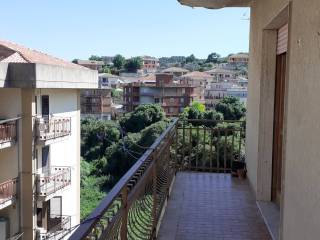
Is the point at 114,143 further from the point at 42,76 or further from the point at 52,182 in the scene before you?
the point at 42,76

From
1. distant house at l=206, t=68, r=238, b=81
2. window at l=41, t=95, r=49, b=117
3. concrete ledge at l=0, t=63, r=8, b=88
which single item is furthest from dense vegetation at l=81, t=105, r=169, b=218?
distant house at l=206, t=68, r=238, b=81

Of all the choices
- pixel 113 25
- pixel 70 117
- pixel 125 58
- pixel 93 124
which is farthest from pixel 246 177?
pixel 125 58

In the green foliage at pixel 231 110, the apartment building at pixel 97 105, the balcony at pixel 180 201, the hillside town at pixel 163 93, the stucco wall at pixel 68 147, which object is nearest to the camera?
the balcony at pixel 180 201

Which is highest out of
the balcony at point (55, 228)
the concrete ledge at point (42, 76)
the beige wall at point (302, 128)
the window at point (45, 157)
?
the concrete ledge at point (42, 76)

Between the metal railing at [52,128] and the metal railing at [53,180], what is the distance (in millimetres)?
1337

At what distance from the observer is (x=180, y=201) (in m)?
5.66

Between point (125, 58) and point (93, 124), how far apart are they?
60.9m

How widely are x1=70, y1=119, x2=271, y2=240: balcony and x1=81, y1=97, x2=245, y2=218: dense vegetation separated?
776 inches

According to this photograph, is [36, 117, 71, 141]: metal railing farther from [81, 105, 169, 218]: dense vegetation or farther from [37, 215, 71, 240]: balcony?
[81, 105, 169, 218]: dense vegetation

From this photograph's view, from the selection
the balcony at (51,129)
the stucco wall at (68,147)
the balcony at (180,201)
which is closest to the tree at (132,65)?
the stucco wall at (68,147)

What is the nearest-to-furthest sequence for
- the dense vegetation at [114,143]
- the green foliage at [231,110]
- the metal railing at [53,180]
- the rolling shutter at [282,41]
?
1. the rolling shutter at [282,41]
2. the metal railing at [53,180]
3. the green foliage at [231,110]
4. the dense vegetation at [114,143]

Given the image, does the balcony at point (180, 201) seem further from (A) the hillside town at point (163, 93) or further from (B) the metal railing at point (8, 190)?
(A) the hillside town at point (163, 93)

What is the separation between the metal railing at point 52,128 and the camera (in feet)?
51.5

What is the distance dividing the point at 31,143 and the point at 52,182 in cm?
193
